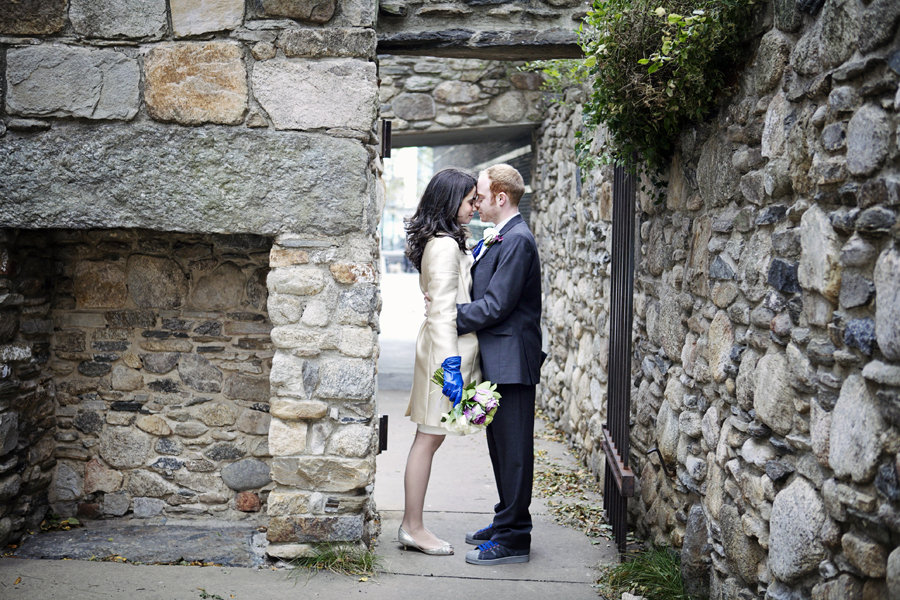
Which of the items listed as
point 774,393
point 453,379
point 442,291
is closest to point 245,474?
point 453,379

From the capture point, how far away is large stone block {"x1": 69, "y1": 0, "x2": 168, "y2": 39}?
348 centimetres

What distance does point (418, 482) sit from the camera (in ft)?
12.4

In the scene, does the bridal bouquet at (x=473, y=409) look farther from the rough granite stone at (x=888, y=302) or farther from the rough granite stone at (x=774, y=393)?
the rough granite stone at (x=888, y=302)

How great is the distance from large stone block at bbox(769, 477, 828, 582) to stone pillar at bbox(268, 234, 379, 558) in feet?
5.81

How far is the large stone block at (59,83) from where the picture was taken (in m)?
3.49

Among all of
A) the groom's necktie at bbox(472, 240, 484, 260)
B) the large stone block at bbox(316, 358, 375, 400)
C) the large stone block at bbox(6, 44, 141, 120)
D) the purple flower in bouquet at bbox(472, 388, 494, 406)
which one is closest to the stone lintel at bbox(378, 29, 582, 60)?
the groom's necktie at bbox(472, 240, 484, 260)

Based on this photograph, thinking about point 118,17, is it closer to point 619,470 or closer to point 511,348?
point 511,348

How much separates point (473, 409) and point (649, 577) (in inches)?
37.4

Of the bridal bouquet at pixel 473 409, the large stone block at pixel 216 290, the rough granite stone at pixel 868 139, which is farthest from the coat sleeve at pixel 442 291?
the rough granite stone at pixel 868 139

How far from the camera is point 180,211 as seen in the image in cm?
353

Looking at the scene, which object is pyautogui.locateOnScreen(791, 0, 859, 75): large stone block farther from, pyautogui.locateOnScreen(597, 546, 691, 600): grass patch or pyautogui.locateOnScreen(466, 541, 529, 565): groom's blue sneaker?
pyautogui.locateOnScreen(466, 541, 529, 565): groom's blue sneaker

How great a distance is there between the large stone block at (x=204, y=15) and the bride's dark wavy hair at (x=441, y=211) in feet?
3.50

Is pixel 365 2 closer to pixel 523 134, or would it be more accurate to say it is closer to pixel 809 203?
pixel 809 203

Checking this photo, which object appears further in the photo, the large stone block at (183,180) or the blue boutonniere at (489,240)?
the blue boutonniere at (489,240)
